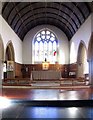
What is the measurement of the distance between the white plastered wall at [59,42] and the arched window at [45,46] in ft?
1.45

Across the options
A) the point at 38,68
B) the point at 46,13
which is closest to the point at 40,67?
the point at 38,68

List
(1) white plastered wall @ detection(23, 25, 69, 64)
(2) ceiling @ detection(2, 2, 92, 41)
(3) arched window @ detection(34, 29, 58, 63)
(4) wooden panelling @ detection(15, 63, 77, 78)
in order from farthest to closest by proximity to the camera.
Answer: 1. (3) arched window @ detection(34, 29, 58, 63)
2. (1) white plastered wall @ detection(23, 25, 69, 64)
3. (4) wooden panelling @ detection(15, 63, 77, 78)
4. (2) ceiling @ detection(2, 2, 92, 41)

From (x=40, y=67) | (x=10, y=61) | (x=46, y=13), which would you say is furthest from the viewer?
(x=40, y=67)

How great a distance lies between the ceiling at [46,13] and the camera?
14370 millimetres

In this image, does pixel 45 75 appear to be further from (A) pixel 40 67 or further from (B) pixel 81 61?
(A) pixel 40 67

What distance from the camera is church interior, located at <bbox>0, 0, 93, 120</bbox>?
6047 mm

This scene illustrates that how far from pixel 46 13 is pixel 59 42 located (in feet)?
15.7

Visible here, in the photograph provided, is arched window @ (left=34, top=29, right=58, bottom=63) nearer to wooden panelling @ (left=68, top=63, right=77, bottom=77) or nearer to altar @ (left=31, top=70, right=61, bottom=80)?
wooden panelling @ (left=68, top=63, right=77, bottom=77)

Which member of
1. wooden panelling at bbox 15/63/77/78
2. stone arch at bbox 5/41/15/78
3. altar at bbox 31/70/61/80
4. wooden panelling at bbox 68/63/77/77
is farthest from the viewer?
wooden panelling at bbox 15/63/77/78

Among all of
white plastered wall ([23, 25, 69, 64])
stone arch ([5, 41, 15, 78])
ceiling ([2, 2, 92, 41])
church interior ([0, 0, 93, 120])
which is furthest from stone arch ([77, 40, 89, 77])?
stone arch ([5, 41, 15, 78])

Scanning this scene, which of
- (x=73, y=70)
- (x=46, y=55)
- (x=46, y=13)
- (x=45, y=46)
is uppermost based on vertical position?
(x=46, y=13)

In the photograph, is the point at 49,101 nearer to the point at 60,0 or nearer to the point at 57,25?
the point at 60,0

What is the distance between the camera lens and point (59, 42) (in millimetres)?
23078

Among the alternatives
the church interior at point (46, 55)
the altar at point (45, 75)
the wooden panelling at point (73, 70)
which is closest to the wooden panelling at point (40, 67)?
the church interior at point (46, 55)
